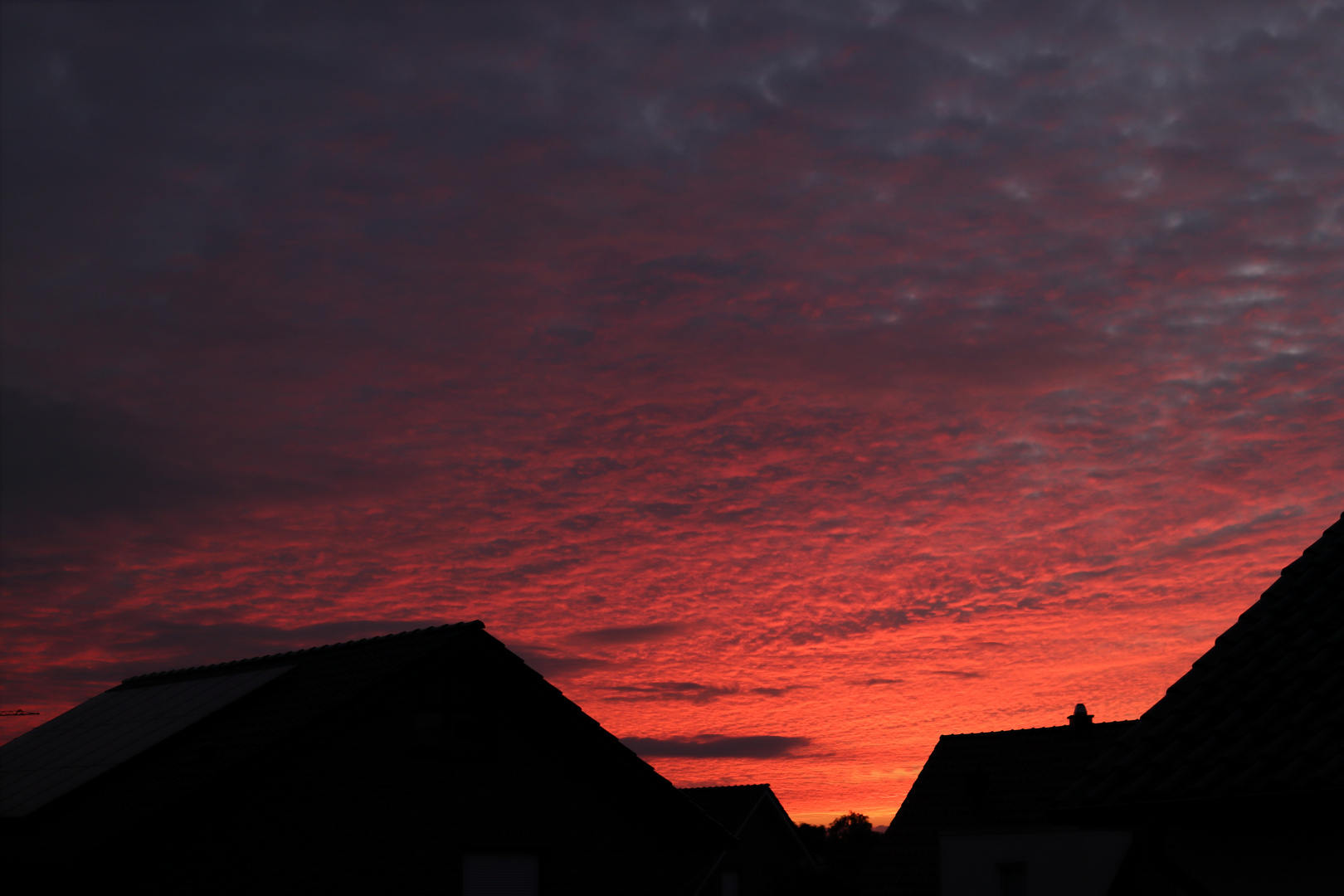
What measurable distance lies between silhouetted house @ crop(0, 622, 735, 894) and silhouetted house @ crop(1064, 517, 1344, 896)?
1317cm

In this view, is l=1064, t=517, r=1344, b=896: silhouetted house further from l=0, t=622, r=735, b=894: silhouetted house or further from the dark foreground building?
l=0, t=622, r=735, b=894: silhouetted house

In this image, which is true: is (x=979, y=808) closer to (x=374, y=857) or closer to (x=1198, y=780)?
(x=374, y=857)

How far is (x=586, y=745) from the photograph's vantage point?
21.9 metres

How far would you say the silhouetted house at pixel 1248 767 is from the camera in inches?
299

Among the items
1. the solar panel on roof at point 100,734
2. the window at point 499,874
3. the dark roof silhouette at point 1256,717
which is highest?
the solar panel on roof at point 100,734

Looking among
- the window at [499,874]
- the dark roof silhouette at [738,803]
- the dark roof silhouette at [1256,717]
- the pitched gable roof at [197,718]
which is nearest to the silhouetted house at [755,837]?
the dark roof silhouette at [738,803]

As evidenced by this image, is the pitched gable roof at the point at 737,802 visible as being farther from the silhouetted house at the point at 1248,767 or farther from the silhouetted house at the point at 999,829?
the silhouetted house at the point at 1248,767

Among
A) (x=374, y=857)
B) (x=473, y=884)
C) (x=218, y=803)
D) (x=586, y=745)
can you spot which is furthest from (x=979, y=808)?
(x=218, y=803)

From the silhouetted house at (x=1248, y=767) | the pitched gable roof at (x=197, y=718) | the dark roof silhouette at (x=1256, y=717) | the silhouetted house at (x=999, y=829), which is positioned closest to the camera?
the silhouetted house at (x=1248, y=767)

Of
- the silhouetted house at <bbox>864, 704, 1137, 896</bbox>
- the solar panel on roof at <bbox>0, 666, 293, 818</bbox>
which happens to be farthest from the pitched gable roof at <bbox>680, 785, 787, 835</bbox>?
the solar panel on roof at <bbox>0, 666, 293, 818</bbox>

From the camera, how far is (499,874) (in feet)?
66.8

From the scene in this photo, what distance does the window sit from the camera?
65.4ft

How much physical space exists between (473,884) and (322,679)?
15.3 ft

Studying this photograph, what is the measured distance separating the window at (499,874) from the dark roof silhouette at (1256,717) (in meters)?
13.7
